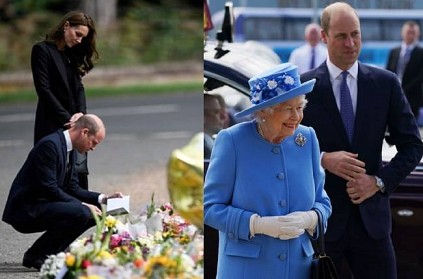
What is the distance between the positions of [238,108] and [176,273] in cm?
118

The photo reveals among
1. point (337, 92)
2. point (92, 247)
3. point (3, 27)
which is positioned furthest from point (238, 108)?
point (3, 27)

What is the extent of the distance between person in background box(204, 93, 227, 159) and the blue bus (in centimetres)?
27

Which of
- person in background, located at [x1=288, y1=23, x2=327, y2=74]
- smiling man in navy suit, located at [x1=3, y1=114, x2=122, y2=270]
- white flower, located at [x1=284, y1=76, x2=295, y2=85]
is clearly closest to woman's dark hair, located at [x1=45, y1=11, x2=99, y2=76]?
smiling man in navy suit, located at [x1=3, y1=114, x2=122, y2=270]

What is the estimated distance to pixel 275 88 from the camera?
12.8 feet

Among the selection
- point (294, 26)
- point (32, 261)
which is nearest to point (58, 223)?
point (32, 261)

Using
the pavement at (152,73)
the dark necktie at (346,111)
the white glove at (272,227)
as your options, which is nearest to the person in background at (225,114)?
the dark necktie at (346,111)

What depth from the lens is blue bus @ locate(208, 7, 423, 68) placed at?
4633 mm

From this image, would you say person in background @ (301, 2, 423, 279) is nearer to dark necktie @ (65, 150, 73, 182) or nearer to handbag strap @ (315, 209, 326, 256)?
handbag strap @ (315, 209, 326, 256)

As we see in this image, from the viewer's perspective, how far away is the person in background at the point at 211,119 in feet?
14.8

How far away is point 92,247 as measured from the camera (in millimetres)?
3811

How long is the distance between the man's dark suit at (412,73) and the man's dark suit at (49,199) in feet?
5.10

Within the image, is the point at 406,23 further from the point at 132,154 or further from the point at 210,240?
the point at 132,154

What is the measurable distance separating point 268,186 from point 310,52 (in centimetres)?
114

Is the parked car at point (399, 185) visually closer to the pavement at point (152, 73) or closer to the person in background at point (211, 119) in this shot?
the person in background at point (211, 119)
